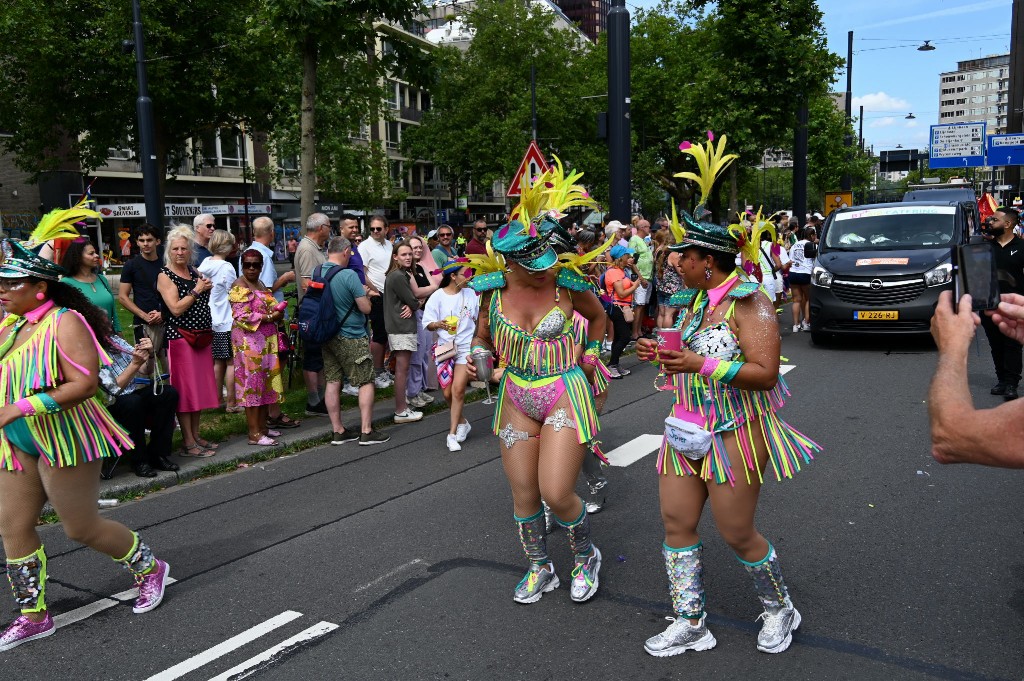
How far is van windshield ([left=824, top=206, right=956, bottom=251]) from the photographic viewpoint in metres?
12.3

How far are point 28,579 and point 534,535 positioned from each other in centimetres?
237

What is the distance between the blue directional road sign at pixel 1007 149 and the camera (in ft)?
82.5

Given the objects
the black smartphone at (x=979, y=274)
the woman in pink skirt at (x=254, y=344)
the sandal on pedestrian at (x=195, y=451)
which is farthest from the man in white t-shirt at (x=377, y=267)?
the black smartphone at (x=979, y=274)

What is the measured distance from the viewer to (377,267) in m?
9.83

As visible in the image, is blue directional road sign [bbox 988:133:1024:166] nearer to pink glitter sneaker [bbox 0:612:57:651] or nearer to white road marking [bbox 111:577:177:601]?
white road marking [bbox 111:577:177:601]

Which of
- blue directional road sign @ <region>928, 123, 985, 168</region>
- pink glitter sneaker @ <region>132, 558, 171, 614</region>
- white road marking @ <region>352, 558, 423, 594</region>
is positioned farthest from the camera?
blue directional road sign @ <region>928, 123, 985, 168</region>

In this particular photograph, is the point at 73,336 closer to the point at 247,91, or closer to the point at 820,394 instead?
the point at 820,394

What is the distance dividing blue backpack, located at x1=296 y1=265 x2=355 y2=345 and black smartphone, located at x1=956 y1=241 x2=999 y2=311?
19.4 ft

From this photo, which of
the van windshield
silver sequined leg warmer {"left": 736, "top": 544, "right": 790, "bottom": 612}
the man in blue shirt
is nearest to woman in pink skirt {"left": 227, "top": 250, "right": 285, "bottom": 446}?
the man in blue shirt

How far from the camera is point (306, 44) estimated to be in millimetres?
10875

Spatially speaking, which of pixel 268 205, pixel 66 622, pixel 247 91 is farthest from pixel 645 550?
pixel 268 205

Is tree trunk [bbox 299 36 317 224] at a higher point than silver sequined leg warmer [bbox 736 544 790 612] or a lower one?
higher

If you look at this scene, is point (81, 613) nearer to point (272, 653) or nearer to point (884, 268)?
point (272, 653)

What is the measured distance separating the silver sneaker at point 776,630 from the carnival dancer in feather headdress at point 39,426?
3.06 metres
